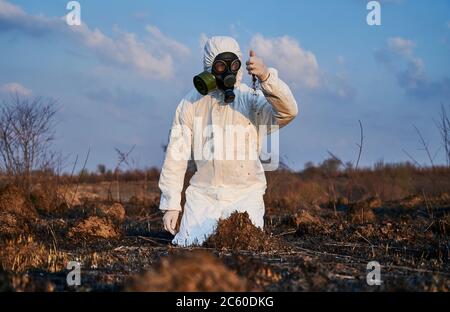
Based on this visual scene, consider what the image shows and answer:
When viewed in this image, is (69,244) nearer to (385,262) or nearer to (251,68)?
(251,68)

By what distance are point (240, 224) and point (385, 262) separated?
4.10 ft

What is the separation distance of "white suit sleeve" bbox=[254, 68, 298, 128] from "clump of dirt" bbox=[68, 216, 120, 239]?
76.4 inches

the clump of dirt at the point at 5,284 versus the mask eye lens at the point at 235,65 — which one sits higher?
the mask eye lens at the point at 235,65

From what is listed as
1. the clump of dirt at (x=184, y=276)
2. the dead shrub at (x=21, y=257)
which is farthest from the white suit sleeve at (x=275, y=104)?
the clump of dirt at (x=184, y=276)

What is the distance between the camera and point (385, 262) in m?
5.04

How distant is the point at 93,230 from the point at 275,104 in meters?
2.38

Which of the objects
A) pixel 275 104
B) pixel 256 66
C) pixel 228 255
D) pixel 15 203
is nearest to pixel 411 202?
pixel 275 104

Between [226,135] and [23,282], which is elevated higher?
[226,135]

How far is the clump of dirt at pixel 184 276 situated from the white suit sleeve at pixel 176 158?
10.1 ft

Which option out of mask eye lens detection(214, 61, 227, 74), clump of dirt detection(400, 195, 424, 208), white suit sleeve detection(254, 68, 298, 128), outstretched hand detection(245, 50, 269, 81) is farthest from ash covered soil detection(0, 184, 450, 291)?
clump of dirt detection(400, 195, 424, 208)

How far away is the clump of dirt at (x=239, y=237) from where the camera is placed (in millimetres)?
5367

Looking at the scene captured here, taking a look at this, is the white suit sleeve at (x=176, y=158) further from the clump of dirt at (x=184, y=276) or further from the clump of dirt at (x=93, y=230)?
the clump of dirt at (x=184, y=276)
